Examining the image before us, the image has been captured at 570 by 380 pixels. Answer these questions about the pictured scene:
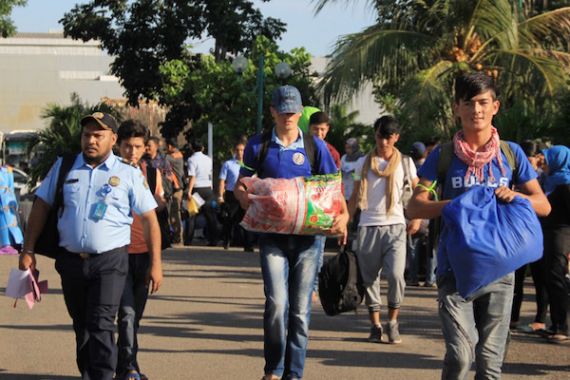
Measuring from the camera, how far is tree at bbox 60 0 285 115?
132ft

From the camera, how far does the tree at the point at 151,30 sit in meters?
40.3

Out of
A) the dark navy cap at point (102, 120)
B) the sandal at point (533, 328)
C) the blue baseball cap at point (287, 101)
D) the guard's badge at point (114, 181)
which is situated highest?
the blue baseball cap at point (287, 101)

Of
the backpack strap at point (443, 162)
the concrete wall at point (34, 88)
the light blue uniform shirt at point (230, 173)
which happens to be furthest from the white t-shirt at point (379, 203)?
the concrete wall at point (34, 88)

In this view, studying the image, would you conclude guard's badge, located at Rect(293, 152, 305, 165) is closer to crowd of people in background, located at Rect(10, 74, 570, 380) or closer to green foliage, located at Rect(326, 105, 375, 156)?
crowd of people in background, located at Rect(10, 74, 570, 380)

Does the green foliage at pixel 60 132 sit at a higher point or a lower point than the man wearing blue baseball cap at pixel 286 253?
higher

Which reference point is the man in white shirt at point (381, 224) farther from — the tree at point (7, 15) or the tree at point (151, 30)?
the tree at point (7, 15)

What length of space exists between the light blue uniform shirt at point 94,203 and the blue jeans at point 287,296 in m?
1.01

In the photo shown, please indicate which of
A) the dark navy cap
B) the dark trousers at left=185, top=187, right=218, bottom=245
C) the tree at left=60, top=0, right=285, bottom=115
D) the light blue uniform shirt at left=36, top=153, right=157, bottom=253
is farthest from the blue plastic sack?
the tree at left=60, top=0, right=285, bottom=115

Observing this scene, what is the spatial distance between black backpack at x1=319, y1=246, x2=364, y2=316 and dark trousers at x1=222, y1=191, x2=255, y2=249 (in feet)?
33.3

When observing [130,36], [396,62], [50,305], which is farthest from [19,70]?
[50,305]

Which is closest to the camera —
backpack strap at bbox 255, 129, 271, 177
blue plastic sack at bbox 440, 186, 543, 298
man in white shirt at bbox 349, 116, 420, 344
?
blue plastic sack at bbox 440, 186, 543, 298

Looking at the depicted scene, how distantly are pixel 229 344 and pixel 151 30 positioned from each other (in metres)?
31.7

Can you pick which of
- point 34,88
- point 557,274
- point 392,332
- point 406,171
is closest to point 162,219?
point 392,332

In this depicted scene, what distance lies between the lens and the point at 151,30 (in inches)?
1608
